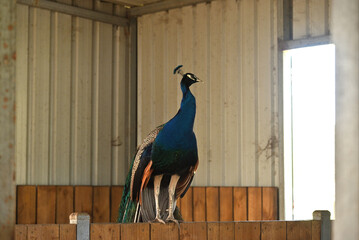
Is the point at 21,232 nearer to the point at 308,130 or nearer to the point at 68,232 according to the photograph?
the point at 68,232

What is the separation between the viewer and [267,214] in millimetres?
6234

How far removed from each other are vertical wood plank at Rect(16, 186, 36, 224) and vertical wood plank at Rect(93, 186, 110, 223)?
85 centimetres

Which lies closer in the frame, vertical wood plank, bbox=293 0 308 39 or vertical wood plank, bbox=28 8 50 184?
vertical wood plank, bbox=293 0 308 39

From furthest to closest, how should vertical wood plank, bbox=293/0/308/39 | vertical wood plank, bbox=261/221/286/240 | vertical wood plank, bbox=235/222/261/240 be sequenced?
vertical wood plank, bbox=293/0/308/39 → vertical wood plank, bbox=261/221/286/240 → vertical wood plank, bbox=235/222/261/240

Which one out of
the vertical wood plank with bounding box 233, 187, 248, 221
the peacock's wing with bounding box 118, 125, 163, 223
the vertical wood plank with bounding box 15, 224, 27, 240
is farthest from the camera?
the vertical wood plank with bounding box 233, 187, 248, 221

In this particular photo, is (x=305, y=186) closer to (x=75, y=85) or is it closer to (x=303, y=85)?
(x=303, y=85)

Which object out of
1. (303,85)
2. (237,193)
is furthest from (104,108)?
(303,85)

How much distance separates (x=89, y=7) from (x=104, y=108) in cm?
134

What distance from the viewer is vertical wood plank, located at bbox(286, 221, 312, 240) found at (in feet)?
13.5

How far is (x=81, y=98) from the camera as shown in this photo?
725cm

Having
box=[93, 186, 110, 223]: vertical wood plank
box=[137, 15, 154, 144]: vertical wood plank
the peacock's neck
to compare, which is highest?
box=[137, 15, 154, 144]: vertical wood plank

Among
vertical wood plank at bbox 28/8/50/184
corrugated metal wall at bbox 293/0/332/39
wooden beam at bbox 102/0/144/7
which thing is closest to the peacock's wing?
vertical wood plank at bbox 28/8/50/184

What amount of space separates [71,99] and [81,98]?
153 mm

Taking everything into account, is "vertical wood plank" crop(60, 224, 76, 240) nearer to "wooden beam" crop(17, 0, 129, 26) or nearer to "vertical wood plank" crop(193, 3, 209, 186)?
"vertical wood plank" crop(193, 3, 209, 186)
